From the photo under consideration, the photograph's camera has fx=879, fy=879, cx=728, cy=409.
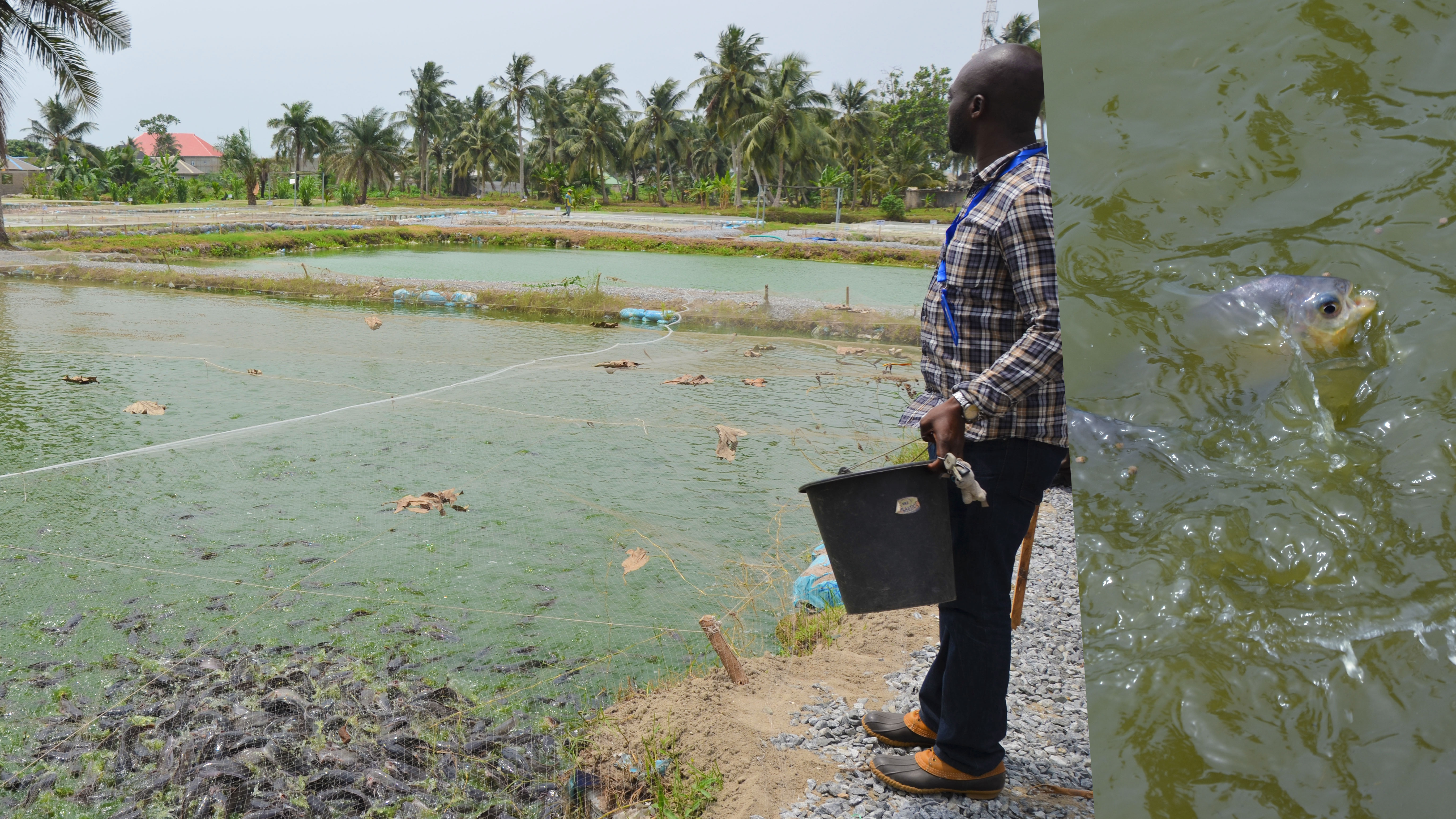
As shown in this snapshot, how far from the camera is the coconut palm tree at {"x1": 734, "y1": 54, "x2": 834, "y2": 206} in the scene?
37.5 meters

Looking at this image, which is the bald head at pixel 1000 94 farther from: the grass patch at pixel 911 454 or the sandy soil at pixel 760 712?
the grass patch at pixel 911 454

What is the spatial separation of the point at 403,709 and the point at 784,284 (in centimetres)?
1488

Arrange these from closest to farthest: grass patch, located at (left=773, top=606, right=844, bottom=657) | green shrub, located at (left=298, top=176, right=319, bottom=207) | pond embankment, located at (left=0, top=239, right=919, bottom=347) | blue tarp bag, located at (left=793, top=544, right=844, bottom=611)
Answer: grass patch, located at (left=773, top=606, right=844, bottom=657), blue tarp bag, located at (left=793, top=544, right=844, bottom=611), pond embankment, located at (left=0, top=239, right=919, bottom=347), green shrub, located at (left=298, top=176, right=319, bottom=207)

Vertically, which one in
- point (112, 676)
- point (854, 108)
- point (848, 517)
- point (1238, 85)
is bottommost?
point (112, 676)

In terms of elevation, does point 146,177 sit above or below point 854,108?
below

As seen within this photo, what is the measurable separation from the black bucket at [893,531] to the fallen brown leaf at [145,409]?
5.73m

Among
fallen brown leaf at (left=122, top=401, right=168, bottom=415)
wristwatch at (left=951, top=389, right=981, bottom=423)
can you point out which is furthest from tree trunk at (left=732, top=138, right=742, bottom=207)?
wristwatch at (left=951, top=389, right=981, bottom=423)

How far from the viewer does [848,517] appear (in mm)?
1626

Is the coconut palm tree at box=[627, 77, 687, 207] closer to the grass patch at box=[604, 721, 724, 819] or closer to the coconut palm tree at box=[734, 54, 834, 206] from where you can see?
the coconut palm tree at box=[734, 54, 834, 206]

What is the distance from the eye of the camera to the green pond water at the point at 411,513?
2.95m

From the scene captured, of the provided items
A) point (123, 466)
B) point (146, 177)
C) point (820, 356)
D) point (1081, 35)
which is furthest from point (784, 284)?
point (146, 177)

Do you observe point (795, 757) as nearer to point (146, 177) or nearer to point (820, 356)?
point (820, 356)

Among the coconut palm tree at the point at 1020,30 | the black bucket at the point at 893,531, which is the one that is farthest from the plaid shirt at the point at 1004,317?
the coconut palm tree at the point at 1020,30

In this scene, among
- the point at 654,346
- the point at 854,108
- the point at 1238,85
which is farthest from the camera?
the point at 854,108
